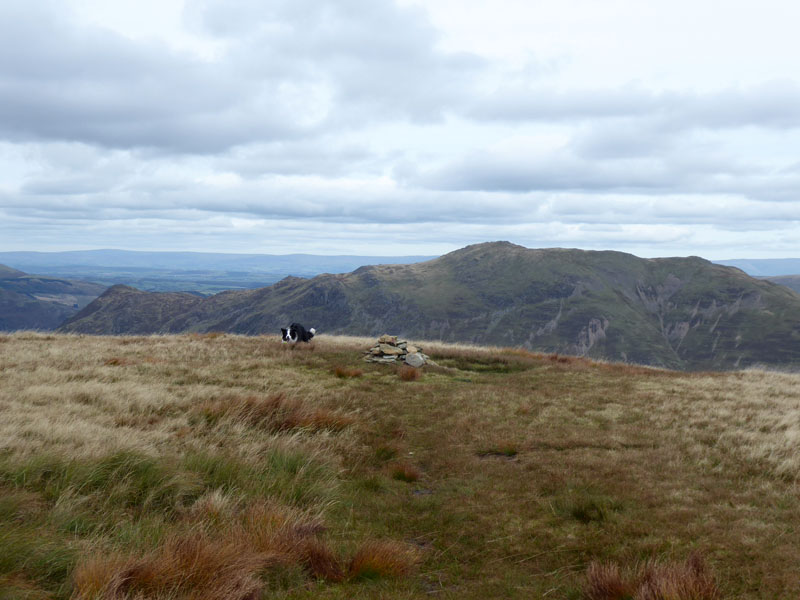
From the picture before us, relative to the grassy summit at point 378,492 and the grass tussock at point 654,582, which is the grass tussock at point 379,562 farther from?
the grass tussock at point 654,582

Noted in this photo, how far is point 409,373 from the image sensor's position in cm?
2086

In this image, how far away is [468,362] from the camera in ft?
85.9

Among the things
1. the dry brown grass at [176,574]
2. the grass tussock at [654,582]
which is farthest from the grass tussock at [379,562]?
the grass tussock at [654,582]

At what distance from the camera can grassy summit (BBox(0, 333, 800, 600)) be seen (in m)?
5.30

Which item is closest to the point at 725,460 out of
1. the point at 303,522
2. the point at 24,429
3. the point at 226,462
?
the point at 303,522

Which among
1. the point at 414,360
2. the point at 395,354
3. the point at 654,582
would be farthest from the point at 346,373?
the point at 654,582

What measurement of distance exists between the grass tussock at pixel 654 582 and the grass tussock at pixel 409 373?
585 inches

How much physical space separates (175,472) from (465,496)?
4.89 meters

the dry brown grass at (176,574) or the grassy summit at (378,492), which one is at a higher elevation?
the dry brown grass at (176,574)

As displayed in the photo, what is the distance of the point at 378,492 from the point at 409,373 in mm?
11786

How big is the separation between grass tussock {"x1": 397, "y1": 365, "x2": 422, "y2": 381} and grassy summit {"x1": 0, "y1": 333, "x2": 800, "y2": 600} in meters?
3.63

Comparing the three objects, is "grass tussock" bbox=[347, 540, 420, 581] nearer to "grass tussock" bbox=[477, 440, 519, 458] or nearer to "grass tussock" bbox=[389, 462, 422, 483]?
"grass tussock" bbox=[389, 462, 422, 483]

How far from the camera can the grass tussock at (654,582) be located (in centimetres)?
496

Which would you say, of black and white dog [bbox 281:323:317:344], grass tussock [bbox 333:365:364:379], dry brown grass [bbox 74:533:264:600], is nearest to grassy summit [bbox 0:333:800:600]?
dry brown grass [bbox 74:533:264:600]
